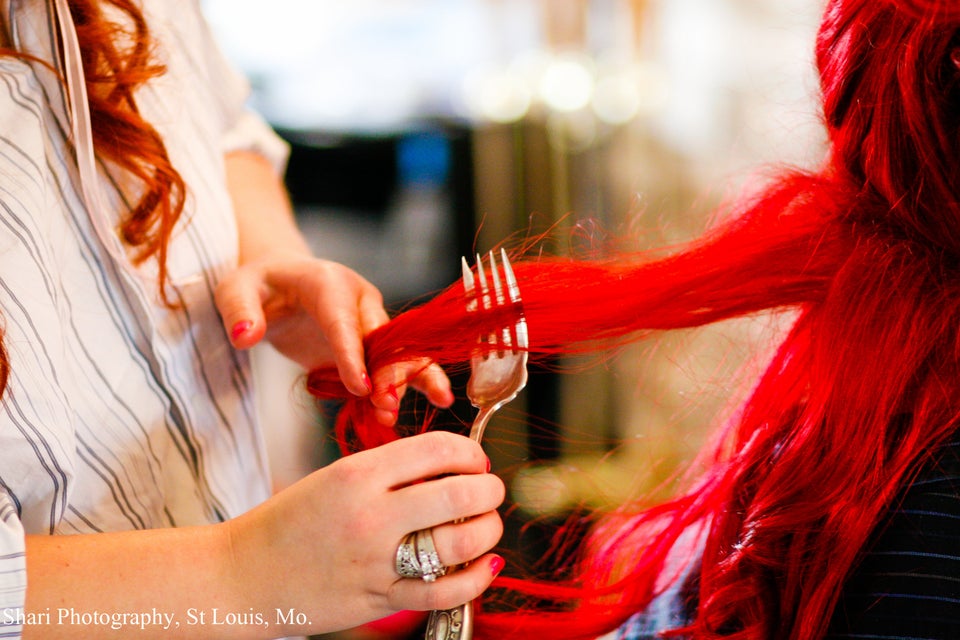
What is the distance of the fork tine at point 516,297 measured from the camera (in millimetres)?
536

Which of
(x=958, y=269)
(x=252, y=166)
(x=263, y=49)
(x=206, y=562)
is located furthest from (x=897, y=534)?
(x=263, y=49)

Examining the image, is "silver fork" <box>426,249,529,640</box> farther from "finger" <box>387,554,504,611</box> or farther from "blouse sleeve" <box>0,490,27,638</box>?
"blouse sleeve" <box>0,490,27,638</box>

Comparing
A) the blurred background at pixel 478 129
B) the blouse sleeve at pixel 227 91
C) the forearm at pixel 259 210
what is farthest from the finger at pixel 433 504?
the blurred background at pixel 478 129

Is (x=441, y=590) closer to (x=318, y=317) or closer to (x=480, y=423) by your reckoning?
(x=480, y=423)

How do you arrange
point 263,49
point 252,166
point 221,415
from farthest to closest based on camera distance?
1. point 263,49
2. point 252,166
3. point 221,415

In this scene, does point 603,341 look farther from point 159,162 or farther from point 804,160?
point 159,162

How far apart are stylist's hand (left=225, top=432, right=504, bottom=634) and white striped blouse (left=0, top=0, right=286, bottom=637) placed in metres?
0.13

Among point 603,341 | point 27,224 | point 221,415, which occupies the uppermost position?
point 27,224

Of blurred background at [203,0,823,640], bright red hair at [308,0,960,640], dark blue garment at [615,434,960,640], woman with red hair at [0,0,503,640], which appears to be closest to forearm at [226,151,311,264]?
woman with red hair at [0,0,503,640]

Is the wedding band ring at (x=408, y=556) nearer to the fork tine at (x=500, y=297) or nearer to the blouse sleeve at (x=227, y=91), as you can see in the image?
the fork tine at (x=500, y=297)

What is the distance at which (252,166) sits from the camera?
2.99 ft

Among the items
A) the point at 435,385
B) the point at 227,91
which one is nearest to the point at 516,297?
the point at 435,385

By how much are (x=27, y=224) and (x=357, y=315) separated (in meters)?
0.23

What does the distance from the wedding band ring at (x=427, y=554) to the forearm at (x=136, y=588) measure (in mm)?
102
